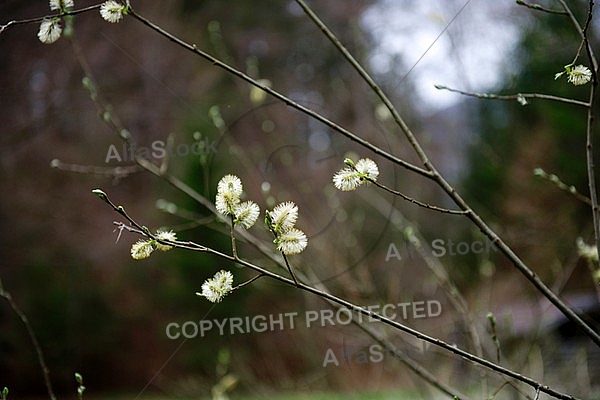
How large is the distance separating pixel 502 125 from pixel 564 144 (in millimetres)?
1239

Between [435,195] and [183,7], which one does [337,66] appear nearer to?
[183,7]

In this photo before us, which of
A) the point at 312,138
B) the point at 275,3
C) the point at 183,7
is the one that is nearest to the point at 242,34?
the point at 275,3

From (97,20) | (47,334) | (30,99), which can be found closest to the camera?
(97,20)

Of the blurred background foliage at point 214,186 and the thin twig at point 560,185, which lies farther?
the blurred background foliage at point 214,186

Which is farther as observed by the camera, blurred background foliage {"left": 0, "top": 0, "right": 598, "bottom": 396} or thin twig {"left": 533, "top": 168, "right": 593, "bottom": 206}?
blurred background foliage {"left": 0, "top": 0, "right": 598, "bottom": 396}

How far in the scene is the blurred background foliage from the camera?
4512 millimetres

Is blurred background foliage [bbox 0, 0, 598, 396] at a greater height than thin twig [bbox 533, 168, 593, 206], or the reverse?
blurred background foliage [bbox 0, 0, 598, 396]

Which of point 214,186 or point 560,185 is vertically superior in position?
point 214,186

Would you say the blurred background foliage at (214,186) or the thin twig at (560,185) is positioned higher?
the blurred background foliage at (214,186)

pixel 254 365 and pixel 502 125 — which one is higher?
pixel 502 125

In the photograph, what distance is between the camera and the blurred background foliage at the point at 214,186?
4512mm

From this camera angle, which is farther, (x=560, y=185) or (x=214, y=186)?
(x=214, y=186)

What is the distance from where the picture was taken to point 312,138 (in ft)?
13.0

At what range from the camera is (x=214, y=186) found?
15.3 ft
